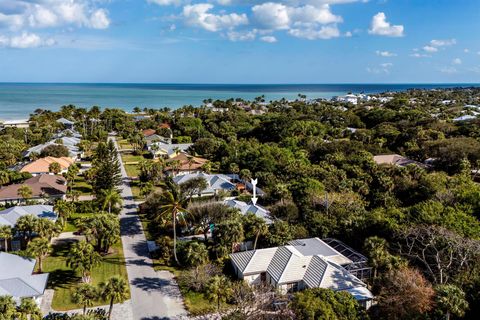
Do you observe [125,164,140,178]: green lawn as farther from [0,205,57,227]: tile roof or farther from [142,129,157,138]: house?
[142,129,157,138]: house

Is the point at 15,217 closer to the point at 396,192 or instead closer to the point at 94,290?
the point at 94,290

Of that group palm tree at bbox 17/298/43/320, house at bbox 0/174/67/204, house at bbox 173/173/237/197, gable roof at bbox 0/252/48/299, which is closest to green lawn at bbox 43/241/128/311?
gable roof at bbox 0/252/48/299

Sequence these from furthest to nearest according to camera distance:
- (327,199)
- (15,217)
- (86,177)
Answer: (86,177) < (327,199) < (15,217)

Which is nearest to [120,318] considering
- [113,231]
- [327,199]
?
[113,231]

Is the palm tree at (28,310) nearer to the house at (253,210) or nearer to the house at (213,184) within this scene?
the house at (253,210)

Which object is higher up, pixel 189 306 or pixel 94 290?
pixel 94 290

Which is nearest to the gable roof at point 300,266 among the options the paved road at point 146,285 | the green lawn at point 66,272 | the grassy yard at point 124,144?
the paved road at point 146,285
